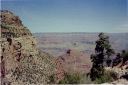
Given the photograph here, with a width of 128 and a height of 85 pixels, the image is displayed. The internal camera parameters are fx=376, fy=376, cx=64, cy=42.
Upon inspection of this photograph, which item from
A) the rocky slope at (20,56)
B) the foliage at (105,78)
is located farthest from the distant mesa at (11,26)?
the foliage at (105,78)

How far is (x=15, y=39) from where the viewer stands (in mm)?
21078

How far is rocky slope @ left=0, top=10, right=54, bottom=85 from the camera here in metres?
19.1

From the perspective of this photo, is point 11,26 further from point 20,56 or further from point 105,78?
point 105,78

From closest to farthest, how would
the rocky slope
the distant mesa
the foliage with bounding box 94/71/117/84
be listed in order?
the rocky slope
the foliage with bounding box 94/71/117/84
the distant mesa

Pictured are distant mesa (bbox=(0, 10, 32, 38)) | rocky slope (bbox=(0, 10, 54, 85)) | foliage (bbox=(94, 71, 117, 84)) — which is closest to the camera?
rocky slope (bbox=(0, 10, 54, 85))

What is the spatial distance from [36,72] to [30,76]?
3.40 ft

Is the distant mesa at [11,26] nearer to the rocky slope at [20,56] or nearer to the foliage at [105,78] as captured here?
the rocky slope at [20,56]

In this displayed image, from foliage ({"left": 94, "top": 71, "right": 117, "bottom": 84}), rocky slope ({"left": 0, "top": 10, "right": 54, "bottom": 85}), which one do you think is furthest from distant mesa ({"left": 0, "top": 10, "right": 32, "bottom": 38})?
foliage ({"left": 94, "top": 71, "right": 117, "bottom": 84})

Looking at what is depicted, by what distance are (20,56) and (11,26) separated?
2285 millimetres

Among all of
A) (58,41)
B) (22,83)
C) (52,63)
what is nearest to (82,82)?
(22,83)

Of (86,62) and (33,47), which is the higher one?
(33,47)

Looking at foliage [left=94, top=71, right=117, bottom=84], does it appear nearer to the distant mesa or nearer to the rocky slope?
the rocky slope

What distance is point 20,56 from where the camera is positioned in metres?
20.9

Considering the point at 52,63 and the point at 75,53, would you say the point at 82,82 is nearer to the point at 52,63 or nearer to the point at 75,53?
the point at 52,63
